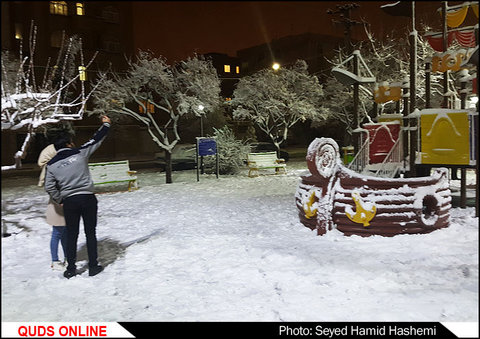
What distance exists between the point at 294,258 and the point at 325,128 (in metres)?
37.7

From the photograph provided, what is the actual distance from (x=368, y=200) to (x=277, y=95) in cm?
1786

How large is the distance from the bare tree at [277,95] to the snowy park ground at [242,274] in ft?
51.4

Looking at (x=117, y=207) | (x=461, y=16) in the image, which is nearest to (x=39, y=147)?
(x=117, y=207)

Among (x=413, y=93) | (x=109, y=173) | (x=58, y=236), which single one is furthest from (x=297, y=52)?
(x=58, y=236)

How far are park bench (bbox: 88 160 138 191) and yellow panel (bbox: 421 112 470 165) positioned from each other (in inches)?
360

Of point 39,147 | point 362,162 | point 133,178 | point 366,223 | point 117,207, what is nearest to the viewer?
point 366,223

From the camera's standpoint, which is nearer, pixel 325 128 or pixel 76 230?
pixel 76 230

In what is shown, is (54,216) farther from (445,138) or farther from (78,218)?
(445,138)

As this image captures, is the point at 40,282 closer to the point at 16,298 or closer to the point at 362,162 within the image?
the point at 16,298

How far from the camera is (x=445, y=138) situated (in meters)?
7.64

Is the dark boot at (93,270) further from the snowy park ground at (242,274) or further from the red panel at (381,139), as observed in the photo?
the red panel at (381,139)

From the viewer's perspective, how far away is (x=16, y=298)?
461cm

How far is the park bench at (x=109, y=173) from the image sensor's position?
12.9 m

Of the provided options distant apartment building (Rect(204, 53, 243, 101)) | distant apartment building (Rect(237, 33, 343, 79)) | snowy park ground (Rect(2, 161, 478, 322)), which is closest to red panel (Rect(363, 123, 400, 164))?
snowy park ground (Rect(2, 161, 478, 322))
